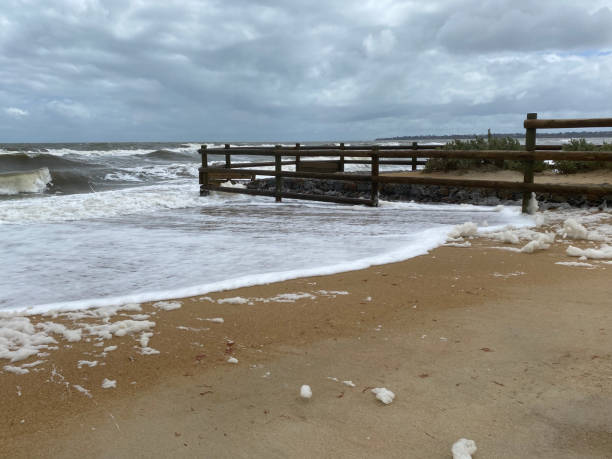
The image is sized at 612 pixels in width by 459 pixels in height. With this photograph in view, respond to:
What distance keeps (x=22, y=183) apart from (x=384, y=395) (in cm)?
1971

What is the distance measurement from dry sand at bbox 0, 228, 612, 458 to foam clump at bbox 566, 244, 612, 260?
1.14 meters

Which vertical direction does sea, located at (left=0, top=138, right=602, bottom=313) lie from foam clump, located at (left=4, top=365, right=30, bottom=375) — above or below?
above

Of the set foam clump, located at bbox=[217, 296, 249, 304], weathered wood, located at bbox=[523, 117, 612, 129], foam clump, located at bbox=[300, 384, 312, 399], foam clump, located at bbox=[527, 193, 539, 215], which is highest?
weathered wood, located at bbox=[523, 117, 612, 129]

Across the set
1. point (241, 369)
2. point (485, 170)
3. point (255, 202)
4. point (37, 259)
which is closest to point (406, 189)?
point (485, 170)

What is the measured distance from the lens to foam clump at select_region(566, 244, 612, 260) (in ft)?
15.2

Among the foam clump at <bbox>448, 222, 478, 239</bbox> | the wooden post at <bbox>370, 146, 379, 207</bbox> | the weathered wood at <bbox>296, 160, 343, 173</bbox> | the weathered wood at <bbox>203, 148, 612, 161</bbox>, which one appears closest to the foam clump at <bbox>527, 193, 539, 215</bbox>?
the weathered wood at <bbox>203, 148, 612, 161</bbox>

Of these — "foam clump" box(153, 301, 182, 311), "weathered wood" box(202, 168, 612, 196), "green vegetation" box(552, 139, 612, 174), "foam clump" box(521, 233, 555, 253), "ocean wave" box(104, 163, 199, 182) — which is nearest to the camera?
"foam clump" box(153, 301, 182, 311)

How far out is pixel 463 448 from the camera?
177cm

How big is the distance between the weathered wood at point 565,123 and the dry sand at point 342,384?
4.34 m

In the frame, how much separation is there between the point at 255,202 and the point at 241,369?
9677 millimetres

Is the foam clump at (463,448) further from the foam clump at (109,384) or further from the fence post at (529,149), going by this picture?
the fence post at (529,149)

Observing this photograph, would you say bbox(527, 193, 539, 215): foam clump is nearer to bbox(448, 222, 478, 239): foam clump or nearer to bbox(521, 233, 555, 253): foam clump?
bbox(448, 222, 478, 239): foam clump

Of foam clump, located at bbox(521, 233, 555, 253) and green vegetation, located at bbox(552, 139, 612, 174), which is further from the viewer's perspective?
green vegetation, located at bbox(552, 139, 612, 174)

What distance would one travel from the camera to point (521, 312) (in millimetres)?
3211
